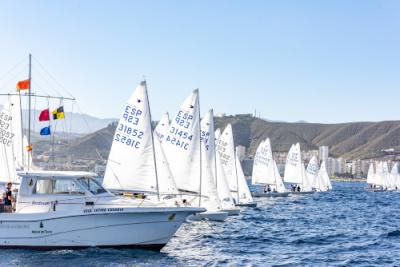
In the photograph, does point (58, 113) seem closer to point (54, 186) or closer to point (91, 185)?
point (54, 186)

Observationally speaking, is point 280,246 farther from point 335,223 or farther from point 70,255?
point 335,223

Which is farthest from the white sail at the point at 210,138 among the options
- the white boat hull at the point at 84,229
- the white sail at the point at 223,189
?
the white boat hull at the point at 84,229

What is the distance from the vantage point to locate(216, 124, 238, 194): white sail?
68.8 meters

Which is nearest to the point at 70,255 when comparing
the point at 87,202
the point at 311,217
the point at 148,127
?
the point at 87,202

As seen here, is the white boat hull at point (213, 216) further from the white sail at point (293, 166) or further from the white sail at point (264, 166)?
the white sail at point (293, 166)

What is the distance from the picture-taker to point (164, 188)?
40.4 metres

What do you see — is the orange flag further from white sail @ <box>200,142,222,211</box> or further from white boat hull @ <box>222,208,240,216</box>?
white boat hull @ <box>222,208,240,216</box>

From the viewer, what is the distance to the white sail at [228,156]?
68812mm

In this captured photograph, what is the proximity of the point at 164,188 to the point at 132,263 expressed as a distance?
1235cm

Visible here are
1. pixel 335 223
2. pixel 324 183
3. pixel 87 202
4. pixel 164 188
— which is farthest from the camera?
pixel 324 183

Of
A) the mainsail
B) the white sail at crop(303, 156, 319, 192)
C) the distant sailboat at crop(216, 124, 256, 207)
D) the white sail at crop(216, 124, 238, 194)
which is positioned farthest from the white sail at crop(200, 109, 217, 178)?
the white sail at crop(303, 156, 319, 192)

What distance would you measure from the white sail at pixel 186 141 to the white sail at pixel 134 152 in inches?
402

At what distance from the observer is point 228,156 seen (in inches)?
2756

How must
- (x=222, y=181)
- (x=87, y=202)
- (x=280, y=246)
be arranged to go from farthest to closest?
1. (x=222, y=181)
2. (x=280, y=246)
3. (x=87, y=202)
